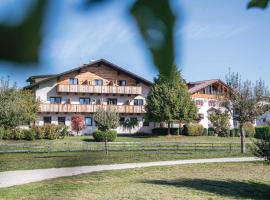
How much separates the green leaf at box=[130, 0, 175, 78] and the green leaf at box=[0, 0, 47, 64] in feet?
0.34

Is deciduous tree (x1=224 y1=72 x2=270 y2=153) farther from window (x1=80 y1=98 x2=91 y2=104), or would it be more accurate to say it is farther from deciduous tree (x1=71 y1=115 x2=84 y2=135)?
window (x1=80 y1=98 x2=91 y2=104)

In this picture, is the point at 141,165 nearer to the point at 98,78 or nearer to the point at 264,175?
the point at 264,175

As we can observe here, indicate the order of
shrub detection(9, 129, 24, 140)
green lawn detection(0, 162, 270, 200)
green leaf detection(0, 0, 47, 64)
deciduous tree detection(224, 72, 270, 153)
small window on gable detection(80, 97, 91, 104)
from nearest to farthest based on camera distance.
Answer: green leaf detection(0, 0, 47, 64), shrub detection(9, 129, 24, 140), small window on gable detection(80, 97, 91, 104), green lawn detection(0, 162, 270, 200), deciduous tree detection(224, 72, 270, 153)

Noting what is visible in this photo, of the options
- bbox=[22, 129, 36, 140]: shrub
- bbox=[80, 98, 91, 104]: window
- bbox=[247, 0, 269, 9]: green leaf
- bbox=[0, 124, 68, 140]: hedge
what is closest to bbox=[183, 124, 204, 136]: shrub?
bbox=[0, 124, 68, 140]: hedge

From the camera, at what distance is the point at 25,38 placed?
458mm

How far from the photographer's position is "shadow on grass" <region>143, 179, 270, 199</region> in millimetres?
13992

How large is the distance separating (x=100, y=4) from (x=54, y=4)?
5 centimetres

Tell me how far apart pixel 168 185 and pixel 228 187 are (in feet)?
6.62

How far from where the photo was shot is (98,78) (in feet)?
3.56

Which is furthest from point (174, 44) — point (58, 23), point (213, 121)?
point (213, 121)

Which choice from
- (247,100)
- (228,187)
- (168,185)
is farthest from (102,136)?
(247,100)

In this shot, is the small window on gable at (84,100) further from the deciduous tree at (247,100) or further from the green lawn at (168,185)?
the deciduous tree at (247,100)

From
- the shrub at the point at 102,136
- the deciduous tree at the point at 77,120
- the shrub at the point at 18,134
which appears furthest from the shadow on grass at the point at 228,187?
the shrub at the point at 18,134

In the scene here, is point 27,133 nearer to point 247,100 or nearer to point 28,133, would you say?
point 28,133
